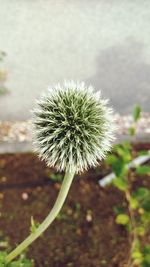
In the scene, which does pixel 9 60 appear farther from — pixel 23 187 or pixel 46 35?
pixel 23 187

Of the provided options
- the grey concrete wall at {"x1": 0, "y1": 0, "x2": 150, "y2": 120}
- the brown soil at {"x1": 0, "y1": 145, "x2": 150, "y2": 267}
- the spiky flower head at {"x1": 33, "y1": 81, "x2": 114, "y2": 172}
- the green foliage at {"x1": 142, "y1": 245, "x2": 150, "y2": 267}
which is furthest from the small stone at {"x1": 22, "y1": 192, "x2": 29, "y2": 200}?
the spiky flower head at {"x1": 33, "y1": 81, "x2": 114, "y2": 172}

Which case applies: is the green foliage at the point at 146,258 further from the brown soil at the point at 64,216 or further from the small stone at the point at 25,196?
the small stone at the point at 25,196

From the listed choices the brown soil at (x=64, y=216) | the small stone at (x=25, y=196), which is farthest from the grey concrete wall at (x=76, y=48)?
the small stone at (x=25, y=196)

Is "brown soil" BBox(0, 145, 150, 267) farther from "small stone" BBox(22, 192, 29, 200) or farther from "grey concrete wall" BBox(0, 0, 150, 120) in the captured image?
"grey concrete wall" BBox(0, 0, 150, 120)

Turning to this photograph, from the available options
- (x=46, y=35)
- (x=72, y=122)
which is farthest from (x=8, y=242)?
(x=46, y=35)

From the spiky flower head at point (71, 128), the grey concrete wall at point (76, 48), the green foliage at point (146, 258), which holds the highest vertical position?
the grey concrete wall at point (76, 48)
